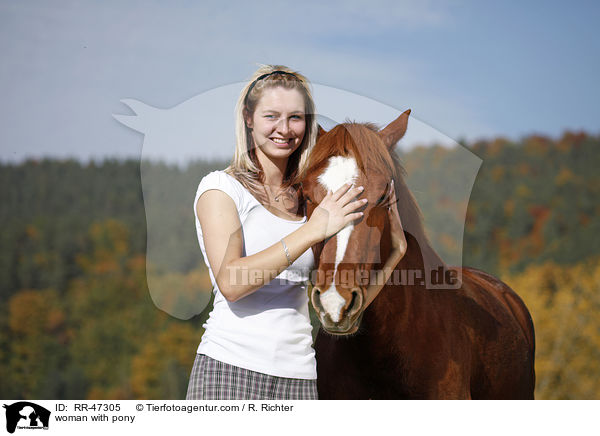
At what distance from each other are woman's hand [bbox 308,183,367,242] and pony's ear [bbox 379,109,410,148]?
14.8 inches

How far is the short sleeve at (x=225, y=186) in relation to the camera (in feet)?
6.09

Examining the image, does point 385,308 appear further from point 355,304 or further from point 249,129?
point 249,129

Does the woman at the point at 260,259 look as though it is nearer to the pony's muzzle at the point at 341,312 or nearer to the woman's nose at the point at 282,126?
the woman's nose at the point at 282,126

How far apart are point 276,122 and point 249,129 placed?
134 millimetres

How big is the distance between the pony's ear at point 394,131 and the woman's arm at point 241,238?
376 millimetres

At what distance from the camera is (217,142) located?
8.99ft

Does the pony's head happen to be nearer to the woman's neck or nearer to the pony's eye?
the pony's eye

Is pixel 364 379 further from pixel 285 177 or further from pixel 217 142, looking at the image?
pixel 217 142

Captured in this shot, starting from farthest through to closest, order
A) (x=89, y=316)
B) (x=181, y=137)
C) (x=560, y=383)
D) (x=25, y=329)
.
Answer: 1. (x=89, y=316)
2. (x=25, y=329)
3. (x=560, y=383)
4. (x=181, y=137)

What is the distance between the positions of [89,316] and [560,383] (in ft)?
101

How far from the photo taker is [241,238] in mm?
1875
